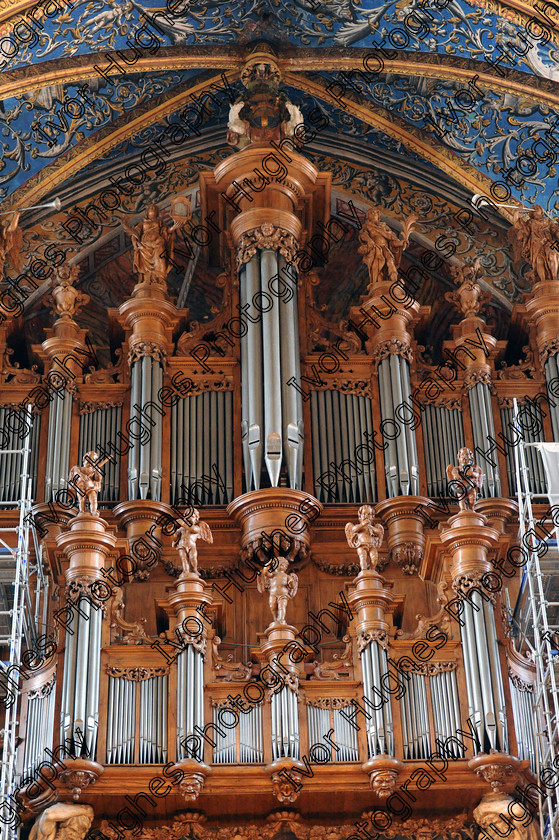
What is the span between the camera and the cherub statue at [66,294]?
20.8 meters

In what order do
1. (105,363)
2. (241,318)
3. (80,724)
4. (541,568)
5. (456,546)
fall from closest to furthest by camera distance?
(80,724)
(456,546)
(541,568)
(241,318)
(105,363)

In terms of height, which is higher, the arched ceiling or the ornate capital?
the arched ceiling

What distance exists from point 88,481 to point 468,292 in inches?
234

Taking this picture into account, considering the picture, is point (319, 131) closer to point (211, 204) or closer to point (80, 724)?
point (211, 204)

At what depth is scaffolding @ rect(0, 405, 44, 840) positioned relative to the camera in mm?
15547

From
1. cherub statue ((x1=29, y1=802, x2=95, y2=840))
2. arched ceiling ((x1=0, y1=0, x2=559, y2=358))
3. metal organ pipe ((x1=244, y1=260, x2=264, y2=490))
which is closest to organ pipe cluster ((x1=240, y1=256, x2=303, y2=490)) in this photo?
metal organ pipe ((x1=244, y1=260, x2=264, y2=490))

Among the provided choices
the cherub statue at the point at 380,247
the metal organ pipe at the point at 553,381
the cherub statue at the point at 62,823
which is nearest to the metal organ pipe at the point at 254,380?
the cherub statue at the point at 380,247

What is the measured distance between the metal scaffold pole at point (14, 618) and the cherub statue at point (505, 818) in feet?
Answer: 14.4

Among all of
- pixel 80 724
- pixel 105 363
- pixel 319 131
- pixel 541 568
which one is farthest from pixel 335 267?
pixel 80 724

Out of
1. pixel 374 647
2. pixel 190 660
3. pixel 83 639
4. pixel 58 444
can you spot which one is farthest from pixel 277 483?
pixel 83 639

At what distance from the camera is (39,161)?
2139cm

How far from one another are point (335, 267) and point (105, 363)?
3.33 m

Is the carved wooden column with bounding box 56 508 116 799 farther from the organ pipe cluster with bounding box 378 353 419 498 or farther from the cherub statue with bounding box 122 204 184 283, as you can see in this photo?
the cherub statue with bounding box 122 204 184 283

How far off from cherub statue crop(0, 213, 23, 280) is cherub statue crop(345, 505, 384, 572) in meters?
6.15
